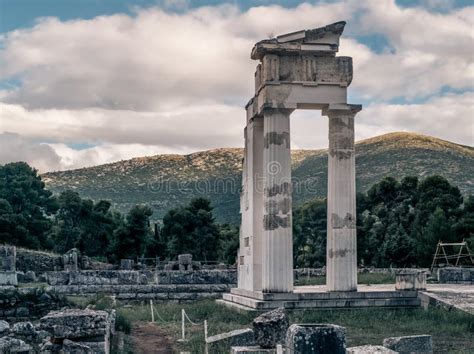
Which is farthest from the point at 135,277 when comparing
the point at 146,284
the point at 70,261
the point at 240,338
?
the point at 240,338

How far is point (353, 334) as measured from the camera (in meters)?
17.5

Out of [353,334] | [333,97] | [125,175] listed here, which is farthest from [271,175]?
[125,175]

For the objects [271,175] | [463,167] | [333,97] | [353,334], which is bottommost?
[353,334]

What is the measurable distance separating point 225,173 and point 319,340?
103 meters

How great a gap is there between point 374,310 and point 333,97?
6.96 m

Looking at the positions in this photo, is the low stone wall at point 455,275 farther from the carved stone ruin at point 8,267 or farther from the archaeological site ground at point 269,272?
the carved stone ruin at point 8,267

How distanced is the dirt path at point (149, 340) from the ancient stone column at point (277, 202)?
4.50m

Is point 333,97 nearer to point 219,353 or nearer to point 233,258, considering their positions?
point 219,353

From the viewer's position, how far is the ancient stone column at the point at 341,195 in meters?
23.4

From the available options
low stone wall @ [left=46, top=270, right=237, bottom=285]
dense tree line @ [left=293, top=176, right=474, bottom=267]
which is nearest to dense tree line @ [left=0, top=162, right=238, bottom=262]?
dense tree line @ [left=293, top=176, right=474, bottom=267]

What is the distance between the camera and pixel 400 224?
2185 inches

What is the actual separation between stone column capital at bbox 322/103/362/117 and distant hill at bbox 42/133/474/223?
61845 mm

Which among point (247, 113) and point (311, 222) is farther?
point (311, 222)

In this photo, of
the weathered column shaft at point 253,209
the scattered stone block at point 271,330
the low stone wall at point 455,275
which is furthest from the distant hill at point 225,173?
the scattered stone block at point 271,330
